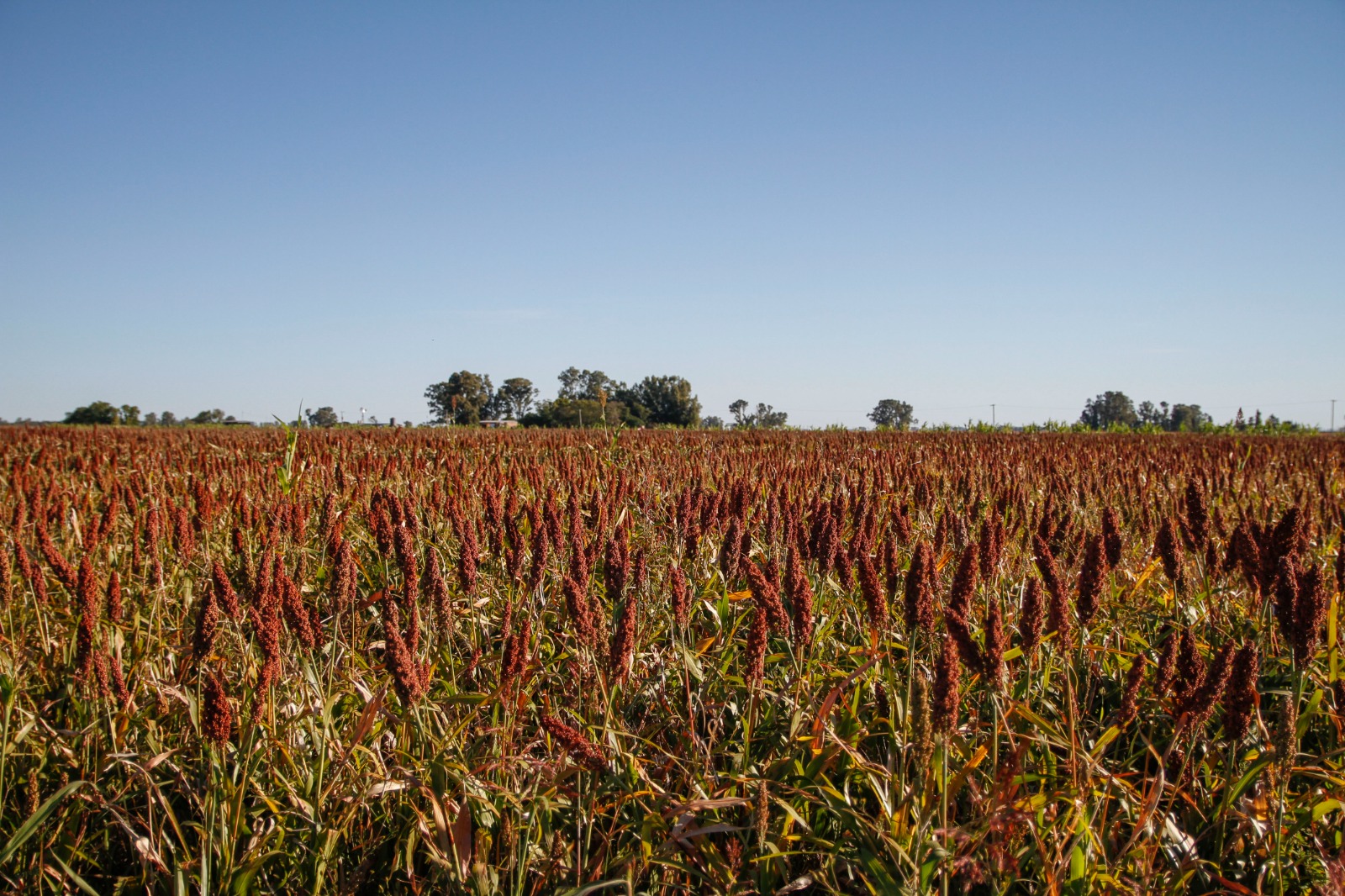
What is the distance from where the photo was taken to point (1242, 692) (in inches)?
57.5

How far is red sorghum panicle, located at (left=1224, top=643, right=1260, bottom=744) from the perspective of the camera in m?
1.46

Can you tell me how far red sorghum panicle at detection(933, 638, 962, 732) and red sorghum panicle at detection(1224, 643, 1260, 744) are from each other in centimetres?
59

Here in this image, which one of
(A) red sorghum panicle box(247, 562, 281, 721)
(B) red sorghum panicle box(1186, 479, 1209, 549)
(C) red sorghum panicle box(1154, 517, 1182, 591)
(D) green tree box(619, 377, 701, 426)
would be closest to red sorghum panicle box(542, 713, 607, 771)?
(A) red sorghum panicle box(247, 562, 281, 721)

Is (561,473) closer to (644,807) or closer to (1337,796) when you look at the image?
(644,807)

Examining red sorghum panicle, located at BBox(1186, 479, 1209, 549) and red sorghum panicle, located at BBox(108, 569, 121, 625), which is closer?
red sorghum panicle, located at BBox(108, 569, 121, 625)

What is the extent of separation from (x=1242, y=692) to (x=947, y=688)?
63 centimetres

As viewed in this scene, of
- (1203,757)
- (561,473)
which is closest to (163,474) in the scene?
(561,473)

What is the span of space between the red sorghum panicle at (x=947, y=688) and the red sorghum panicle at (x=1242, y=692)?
0.59m

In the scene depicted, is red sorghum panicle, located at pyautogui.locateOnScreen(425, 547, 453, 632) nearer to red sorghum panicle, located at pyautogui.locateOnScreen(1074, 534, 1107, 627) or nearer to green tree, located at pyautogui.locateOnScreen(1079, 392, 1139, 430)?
red sorghum panicle, located at pyautogui.locateOnScreen(1074, 534, 1107, 627)

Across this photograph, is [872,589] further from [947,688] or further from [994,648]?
[947,688]

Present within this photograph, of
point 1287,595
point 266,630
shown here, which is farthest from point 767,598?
point 1287,595

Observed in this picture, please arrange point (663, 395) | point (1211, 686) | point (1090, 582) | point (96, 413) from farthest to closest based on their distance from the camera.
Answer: point (663, 395)
point (96, 413)
point (1090, 582)
point (1211, 686)

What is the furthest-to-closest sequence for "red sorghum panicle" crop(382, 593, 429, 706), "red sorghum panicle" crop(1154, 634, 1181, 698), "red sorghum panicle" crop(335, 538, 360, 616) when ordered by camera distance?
"red sorghum panicle" crop(335, 538, 360, 616) → "red sorghum panicle" crop(1154, 634, 1181, 698) → "red sorghum panicle" crop(382, 593, 429, 706)

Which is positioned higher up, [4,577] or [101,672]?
[4,577]
